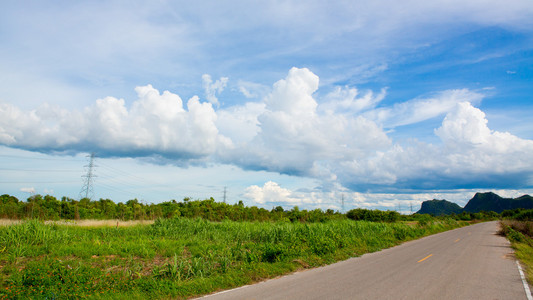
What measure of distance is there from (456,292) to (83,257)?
13.1 meters

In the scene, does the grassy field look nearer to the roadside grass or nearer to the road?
the road

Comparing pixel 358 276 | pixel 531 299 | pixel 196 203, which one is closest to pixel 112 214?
pixel 196 203

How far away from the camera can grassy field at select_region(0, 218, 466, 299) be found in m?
8.07

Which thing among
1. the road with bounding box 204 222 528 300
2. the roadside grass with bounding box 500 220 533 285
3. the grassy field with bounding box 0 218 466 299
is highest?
the grassy field with bounding box 0 218 466 299

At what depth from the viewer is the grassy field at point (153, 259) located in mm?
8070

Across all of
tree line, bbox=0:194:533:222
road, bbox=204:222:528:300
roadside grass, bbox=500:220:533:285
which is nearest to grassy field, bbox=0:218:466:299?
road, bbox=204:222:528:300

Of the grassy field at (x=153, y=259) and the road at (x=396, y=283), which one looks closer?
the road at (x=396, y=283)

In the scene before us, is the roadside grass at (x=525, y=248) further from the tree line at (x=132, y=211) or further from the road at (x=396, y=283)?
the tree line at (x=132, y=211)

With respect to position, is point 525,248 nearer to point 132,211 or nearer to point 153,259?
point 153,259

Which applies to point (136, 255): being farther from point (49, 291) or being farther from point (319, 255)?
point (319, 255)

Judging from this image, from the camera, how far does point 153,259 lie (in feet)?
Result: 43.3

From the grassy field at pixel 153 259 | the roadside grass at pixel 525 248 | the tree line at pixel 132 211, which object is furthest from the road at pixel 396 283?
the tree line at pixel 132 211

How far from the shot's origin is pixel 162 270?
9.45 meters

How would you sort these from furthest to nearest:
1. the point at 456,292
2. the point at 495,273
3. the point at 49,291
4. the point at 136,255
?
the point at 136,255 → the point at 495,273 → the point at 456,292 → the point at 49,291
